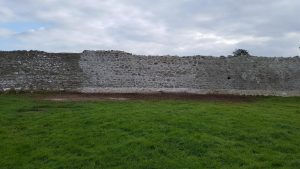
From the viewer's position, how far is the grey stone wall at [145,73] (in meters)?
22.7

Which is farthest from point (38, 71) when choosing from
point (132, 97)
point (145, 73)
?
point (145, 73)

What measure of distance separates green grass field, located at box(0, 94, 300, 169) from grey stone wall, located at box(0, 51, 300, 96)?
8536mm

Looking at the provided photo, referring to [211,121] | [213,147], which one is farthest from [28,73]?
[213,147]

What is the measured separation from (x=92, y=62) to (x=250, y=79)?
30.8 feet

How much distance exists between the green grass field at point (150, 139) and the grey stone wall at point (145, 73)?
28.0 ft

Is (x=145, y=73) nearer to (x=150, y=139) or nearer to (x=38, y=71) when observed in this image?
(x=38, y=71)

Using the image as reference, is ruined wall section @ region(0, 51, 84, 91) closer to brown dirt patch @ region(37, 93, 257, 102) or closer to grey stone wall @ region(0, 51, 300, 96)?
grey stone wall @ region(0, 51, 300, 96)

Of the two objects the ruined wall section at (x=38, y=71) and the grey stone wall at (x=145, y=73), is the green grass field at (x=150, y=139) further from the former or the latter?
the grey stone wall at (x=145, y=73)

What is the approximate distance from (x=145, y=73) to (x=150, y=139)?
13719 millimetres

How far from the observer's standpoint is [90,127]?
11.7 m

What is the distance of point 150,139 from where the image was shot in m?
10.2

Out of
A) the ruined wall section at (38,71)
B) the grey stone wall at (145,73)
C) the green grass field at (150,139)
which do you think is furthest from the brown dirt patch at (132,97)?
the green grass field at (150,139)

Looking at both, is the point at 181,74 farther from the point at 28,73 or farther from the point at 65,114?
→ the point at 65,114

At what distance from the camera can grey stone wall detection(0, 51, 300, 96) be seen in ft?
74.4
